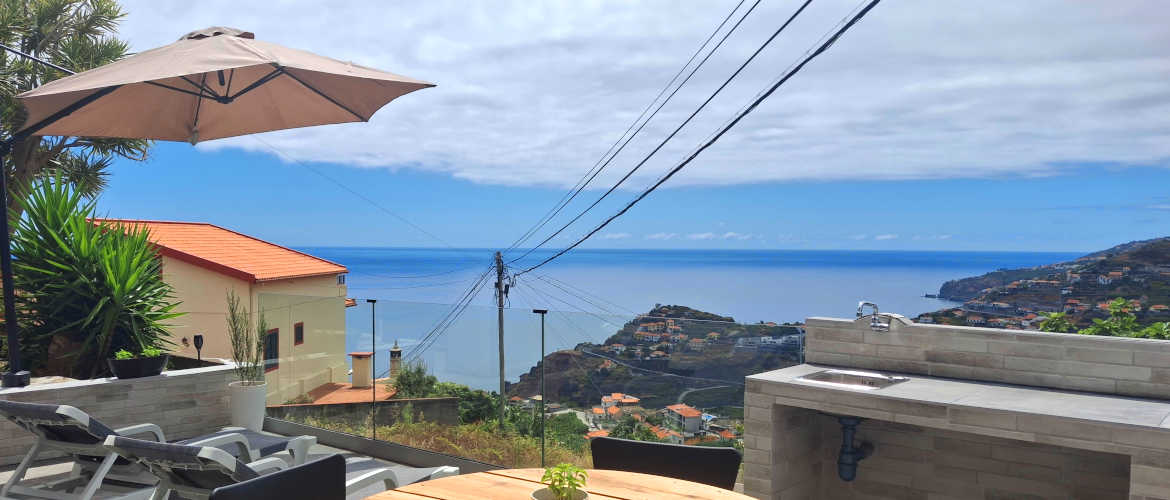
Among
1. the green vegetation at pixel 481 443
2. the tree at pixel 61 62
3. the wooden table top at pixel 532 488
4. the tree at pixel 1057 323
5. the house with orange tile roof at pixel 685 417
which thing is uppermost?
the tree at pixel 61 62

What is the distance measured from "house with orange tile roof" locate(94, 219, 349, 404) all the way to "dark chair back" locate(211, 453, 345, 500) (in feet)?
12.7

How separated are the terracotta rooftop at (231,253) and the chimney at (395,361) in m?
9.64

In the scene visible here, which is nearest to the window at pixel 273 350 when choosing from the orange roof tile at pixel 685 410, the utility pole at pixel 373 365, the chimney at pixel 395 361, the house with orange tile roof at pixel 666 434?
the utility pole at pixel 373 365

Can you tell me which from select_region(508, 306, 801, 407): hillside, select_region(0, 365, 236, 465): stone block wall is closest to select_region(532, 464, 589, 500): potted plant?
select_region(508, 306, 801, 407): hillside

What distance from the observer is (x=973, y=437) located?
4027mm

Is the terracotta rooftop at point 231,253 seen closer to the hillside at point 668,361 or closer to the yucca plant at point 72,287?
the yucca plant at point 72,287

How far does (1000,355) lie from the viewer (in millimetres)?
3959

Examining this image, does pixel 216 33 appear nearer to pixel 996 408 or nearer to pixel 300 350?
pixel 300 350

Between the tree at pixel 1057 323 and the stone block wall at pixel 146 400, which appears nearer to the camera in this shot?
the tree at pixel 1057 323

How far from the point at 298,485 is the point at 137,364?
436cm

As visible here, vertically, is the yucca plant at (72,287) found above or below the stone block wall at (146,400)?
above

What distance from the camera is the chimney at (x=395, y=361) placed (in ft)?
19.6

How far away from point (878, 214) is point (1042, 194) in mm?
13908

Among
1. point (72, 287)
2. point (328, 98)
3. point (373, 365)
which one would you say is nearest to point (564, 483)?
point (328, 98)
